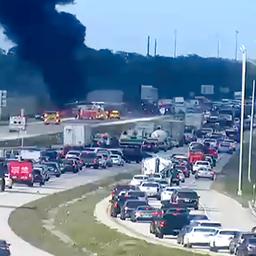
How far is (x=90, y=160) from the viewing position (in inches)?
3664

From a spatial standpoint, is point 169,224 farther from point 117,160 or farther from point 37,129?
point 37,129

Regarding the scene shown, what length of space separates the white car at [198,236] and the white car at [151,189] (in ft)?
70.0

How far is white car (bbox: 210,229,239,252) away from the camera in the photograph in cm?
4247

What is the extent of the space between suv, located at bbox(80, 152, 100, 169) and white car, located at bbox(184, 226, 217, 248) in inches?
1891

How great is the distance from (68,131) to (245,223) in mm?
54093

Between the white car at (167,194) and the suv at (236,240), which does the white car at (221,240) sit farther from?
the white car at (167,194)

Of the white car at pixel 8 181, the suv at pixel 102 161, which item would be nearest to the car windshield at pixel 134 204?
the white car at pixel 8 181

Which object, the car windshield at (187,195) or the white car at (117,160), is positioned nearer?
the car windshield at (187,195)

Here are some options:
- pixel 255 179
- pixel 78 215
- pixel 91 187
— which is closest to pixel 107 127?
pixel 255 179

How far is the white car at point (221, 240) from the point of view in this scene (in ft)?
139

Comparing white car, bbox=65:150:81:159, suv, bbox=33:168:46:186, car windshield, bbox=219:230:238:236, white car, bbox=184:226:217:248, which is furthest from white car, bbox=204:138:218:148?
car windshield, bbox=219:230:238:236

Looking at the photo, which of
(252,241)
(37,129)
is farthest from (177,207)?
(37,129)

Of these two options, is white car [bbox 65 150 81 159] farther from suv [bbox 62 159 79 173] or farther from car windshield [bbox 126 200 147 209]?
car windshield [bbox 126 200 147 209]

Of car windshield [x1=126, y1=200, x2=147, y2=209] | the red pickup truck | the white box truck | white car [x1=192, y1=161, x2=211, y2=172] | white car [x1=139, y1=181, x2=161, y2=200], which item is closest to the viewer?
car windshield [x1=126, y1=200, x2=147, y2=209]
